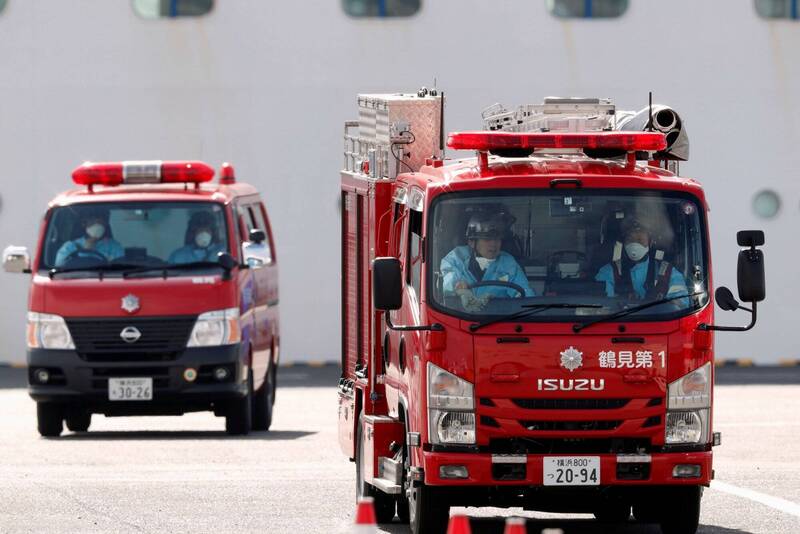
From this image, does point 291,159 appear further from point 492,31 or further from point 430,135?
point 430,135

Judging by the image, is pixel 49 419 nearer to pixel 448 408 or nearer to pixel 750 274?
pixel 448 408

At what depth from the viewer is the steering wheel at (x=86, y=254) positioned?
2078 cm

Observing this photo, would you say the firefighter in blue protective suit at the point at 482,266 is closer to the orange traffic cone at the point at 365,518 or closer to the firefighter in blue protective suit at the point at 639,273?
the firefighter in blue protective suit at the point at 639,273

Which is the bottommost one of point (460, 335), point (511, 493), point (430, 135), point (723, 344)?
point (723, 344)

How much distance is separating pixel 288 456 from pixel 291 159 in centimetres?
1204

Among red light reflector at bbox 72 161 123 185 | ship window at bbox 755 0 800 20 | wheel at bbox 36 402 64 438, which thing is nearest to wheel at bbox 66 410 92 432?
wheel at bbox 36 402 64 438

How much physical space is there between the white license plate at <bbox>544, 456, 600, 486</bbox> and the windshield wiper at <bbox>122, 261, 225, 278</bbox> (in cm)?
871

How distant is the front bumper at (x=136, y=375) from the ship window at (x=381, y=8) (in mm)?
11018

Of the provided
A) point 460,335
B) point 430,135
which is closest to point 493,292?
point 460,335

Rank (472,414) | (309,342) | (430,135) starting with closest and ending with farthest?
(472,414)
(430,135)
(309,342)

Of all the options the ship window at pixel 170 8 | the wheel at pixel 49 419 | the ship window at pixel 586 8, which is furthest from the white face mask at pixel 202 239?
the ship window at pixel 586 8

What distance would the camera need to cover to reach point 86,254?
20.8 meters

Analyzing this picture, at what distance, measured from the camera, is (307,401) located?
85.4 ft

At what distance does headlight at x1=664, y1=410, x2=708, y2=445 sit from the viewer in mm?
12711
